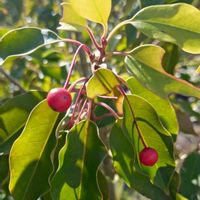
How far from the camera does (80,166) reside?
1.16m

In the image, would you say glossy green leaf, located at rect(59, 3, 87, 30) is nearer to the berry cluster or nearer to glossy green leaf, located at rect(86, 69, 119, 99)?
the berry cluster

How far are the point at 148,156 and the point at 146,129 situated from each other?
3.3 inches

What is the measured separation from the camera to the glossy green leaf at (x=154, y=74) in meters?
0.98

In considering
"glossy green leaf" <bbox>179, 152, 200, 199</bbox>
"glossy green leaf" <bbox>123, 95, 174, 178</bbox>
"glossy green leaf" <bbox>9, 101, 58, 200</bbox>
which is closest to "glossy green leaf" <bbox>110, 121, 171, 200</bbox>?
"glossy green leaf" <bbox>123, 95, 174, 178</bbox>

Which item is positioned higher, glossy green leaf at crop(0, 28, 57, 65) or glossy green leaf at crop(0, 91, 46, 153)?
glossy green leaf at crop(0, 28, 57, 65)

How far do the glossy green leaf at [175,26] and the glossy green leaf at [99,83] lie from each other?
153 millimetres

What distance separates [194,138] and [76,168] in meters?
0.78

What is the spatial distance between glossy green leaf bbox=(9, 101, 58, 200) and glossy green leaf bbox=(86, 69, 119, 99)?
21 cm

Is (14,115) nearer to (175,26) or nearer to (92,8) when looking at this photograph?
(92,8)

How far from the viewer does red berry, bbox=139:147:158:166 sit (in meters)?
1.08

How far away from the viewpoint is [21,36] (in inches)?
48.8


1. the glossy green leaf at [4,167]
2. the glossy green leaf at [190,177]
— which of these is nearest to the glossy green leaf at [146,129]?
the glossy green leaf at [4,167]

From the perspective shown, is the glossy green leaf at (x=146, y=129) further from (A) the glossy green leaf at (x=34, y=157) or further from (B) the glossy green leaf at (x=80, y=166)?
(A) the glossy green leaf at (x=34, y=157)

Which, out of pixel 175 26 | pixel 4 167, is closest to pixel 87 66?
pixel 4 167
